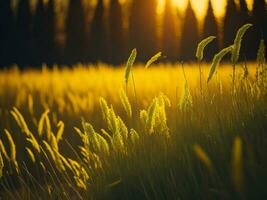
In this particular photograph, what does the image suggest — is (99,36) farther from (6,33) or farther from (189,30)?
(6,33)

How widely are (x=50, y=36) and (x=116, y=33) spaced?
188 inches

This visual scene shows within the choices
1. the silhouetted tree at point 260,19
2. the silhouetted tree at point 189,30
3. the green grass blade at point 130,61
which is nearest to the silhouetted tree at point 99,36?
the silhouetted tree at point 189,30

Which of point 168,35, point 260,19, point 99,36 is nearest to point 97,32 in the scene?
point 99,36

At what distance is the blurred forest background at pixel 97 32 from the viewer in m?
25.7

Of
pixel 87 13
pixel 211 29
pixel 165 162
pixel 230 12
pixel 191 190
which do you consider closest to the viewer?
pixel 191 190

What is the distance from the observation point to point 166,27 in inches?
1110

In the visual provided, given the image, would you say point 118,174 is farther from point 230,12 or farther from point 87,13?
point 87,13

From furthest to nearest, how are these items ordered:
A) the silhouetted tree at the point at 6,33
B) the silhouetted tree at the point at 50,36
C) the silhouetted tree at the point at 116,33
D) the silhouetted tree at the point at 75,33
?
the silhouetted tree at the point at 116,33 → the silhouetted tree at the point at 75,33 → the silhouetted tree at the point at 50,36 → the silhouetted tree at the point at 6,33

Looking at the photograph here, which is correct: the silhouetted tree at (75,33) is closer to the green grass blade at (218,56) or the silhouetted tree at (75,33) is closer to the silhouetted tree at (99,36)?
the silhouetted tree at (99,36)

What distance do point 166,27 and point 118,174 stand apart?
88.1 ft

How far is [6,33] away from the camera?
84.0 ft

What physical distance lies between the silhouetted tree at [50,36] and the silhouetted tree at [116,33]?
130 inches

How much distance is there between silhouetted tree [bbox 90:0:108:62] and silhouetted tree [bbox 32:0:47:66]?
3.06 m

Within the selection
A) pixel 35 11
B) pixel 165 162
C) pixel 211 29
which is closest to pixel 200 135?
pixel 165 162
